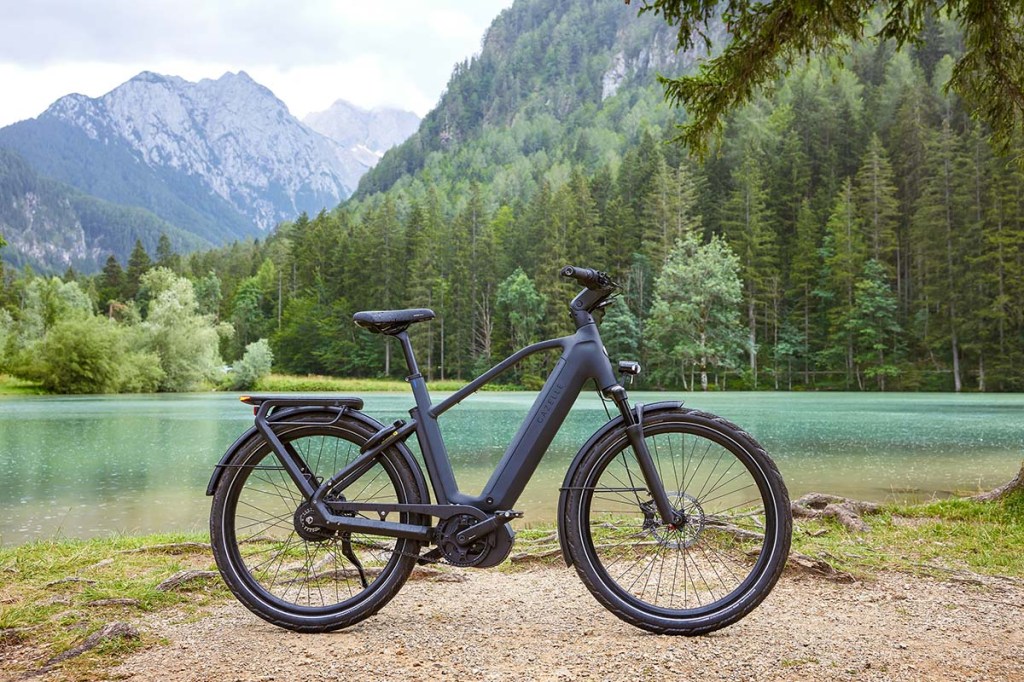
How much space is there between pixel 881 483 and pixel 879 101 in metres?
60.7

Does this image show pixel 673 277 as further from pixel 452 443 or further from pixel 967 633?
pixel 967 633

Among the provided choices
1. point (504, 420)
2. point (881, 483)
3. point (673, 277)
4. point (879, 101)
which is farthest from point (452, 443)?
point (879, 101)

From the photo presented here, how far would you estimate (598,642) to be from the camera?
2.81 meters

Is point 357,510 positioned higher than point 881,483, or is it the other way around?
point 357,510

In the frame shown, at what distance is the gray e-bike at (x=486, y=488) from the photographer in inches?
118

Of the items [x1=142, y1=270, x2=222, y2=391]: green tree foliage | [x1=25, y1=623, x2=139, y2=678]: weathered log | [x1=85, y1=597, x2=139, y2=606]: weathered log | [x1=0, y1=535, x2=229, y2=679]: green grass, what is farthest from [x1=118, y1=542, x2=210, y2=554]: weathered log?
[x1=142, y1=270, x2=222, y2=391]: green tree foliage

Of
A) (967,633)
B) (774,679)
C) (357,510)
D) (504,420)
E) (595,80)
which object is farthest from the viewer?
(595,80)

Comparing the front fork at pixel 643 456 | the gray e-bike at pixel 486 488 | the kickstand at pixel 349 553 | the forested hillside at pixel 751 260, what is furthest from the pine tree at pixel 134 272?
the front fork at pixel 643 456

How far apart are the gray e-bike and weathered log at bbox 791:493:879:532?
2.35 metres

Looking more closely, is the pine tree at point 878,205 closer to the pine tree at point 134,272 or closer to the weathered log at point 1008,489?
the weathered log at point 1008,489

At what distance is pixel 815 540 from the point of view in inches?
186

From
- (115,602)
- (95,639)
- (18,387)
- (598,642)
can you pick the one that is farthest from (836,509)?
(18,387)

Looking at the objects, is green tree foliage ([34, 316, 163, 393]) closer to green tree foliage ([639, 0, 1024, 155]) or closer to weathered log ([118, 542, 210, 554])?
weathered log ([118, 542, 210, 554])

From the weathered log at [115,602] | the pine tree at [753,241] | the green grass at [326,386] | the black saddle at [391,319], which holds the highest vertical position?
the pine tree at [753,241]
